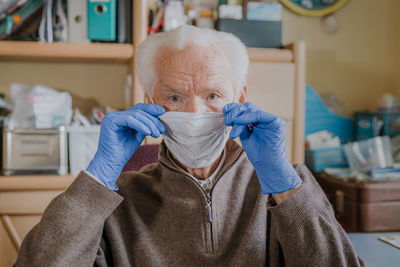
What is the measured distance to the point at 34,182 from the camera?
184 centimetres

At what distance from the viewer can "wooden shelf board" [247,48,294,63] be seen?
6.63 ft

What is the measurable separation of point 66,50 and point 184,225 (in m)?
1.22

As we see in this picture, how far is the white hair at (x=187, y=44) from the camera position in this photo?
1.16 meters

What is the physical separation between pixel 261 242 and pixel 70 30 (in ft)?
4.85

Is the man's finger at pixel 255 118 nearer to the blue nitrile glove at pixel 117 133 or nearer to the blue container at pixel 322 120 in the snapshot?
the blue nitrile glove at pixel 117 133

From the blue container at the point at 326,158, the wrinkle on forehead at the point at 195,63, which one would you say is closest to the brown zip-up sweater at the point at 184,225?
the wrinkle on forehead at the point at 195,63

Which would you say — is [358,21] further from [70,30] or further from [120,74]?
[70,30]

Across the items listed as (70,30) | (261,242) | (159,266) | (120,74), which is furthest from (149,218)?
(120,74)

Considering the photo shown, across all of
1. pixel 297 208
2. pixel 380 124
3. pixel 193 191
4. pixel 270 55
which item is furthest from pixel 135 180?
pixel 380 124

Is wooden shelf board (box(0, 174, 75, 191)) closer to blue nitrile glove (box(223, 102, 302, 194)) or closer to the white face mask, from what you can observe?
the white face mask

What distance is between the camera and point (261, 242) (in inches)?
42.1

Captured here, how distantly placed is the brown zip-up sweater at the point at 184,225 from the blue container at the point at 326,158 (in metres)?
1.15

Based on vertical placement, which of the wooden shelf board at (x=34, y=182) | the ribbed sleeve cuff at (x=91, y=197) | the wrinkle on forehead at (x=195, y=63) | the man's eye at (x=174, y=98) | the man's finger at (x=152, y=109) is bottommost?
the wooden shelf board at (x=34, y=182)

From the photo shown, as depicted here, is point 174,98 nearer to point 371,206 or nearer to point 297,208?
point 297,208
